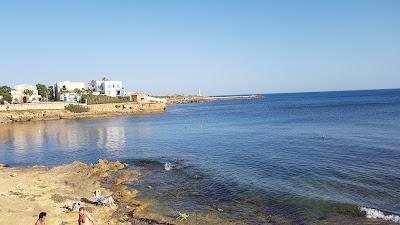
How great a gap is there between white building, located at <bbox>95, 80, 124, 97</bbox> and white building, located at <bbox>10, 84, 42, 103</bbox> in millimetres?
23716

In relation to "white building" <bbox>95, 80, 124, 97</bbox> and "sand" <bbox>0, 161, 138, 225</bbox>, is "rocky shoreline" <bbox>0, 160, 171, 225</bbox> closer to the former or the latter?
"sand" <bbox>0, 161, 138, 225</bbox>

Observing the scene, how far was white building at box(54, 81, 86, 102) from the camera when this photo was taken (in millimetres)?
125625

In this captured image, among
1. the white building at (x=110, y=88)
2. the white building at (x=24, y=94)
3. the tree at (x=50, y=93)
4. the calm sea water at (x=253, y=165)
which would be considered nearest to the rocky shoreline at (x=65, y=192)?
the calm sea water at (x=253, y=165)

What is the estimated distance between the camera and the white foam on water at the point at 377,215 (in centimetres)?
1911

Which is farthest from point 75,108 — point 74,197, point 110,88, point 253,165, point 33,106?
point 74,197

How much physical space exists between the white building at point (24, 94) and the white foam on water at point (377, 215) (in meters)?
121

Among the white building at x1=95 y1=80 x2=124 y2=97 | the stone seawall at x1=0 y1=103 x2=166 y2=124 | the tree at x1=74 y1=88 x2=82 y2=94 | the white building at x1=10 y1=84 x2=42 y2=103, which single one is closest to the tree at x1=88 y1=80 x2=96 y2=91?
the white building at x1=95 y1=80 x2=124 y2=97

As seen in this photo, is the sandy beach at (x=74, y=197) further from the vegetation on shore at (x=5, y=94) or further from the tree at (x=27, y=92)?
the tree at (x=27, y=92)

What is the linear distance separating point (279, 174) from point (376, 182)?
23.1ft

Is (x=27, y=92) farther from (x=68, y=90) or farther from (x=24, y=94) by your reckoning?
(x=68, y=90)

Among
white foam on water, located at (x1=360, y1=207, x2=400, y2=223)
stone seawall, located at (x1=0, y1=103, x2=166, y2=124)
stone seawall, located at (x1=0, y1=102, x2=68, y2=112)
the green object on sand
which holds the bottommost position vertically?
the green object on sand

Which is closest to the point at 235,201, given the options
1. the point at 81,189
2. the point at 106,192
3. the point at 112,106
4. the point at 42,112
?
the point at 106,192

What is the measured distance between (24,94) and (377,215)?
415 feet

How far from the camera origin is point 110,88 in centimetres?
14612
